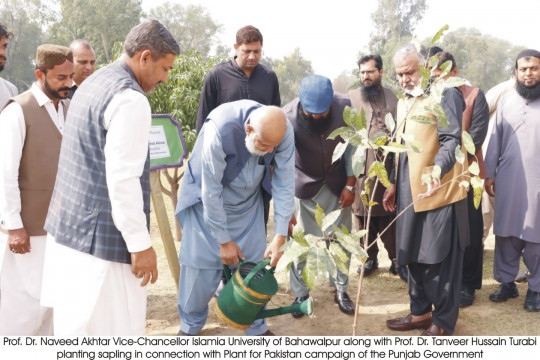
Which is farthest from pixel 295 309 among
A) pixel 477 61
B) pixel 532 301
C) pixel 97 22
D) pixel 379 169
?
pixel 477 61

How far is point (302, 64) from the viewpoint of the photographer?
5791cm

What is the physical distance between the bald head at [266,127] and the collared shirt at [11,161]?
4.20ft

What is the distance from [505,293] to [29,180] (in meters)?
3.76

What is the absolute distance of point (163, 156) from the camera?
3.49 m

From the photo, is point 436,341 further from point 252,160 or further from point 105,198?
point 105,198

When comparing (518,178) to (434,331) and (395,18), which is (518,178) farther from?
(395,18)

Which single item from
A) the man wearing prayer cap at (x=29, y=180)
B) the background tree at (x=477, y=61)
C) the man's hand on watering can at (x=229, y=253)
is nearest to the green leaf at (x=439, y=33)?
the man's hand on watering can at (x=229, y=253)

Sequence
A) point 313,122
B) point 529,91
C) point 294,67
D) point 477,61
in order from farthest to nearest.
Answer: point 294,67, point 477,61, point 529,91, point 313,122

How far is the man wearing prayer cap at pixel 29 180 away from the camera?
253 cm

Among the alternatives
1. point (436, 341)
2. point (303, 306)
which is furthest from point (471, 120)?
point (303, 306)

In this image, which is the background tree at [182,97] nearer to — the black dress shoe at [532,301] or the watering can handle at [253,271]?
the watering can handle at [253,271]

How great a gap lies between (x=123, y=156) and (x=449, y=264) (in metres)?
2.24

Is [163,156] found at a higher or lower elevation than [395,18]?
lower

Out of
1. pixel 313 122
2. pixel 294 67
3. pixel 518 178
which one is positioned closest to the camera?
pixel 313 122
